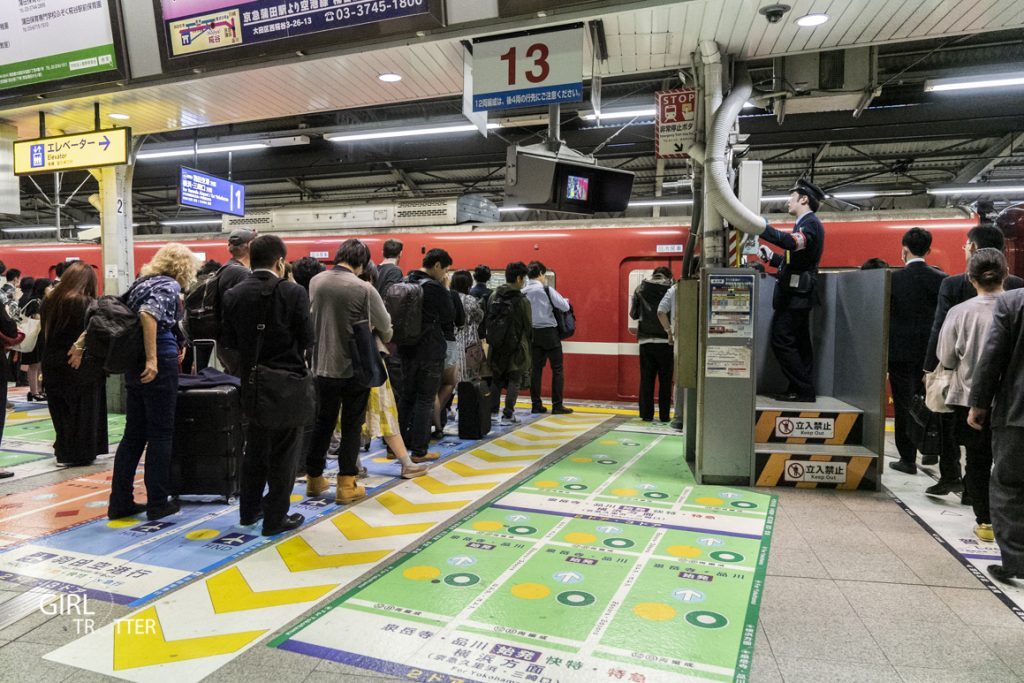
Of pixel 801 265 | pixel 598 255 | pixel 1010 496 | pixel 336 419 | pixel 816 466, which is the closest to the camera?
pixel 1010 496

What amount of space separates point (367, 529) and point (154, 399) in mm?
1486

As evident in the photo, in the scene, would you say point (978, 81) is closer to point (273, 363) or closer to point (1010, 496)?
point (1010, 496)

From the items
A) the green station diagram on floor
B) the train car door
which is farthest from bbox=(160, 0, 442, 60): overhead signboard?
the train car door

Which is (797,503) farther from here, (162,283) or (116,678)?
(162,283)

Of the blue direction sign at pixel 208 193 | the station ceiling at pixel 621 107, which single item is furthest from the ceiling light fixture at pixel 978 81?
the blue direction sign at pixel 208 193

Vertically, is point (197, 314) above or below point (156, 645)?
above

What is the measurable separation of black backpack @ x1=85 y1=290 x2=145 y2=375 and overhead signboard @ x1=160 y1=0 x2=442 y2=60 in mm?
2769

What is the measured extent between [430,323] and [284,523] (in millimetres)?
2025

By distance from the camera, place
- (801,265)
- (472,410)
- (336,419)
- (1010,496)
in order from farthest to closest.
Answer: (472,410) < (801,265) < (336,419) < (1010,496)

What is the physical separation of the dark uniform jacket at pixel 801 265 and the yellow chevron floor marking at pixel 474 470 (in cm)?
248

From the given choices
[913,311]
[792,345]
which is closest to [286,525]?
[792,345]

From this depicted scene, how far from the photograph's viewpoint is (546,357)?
7.76 m

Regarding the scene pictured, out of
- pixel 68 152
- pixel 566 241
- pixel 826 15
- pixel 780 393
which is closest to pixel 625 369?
pixel 566 241

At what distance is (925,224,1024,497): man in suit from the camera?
3990mm
